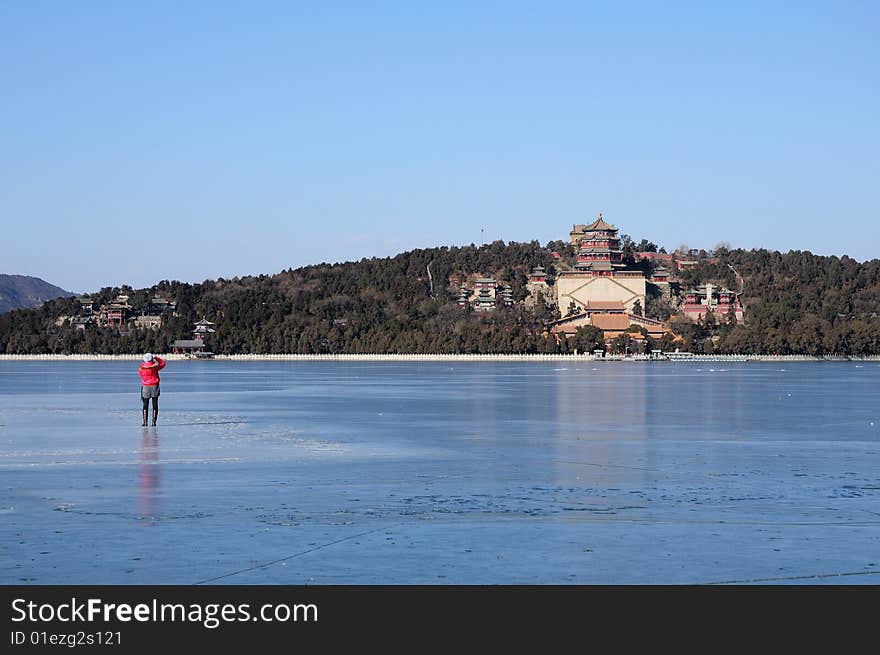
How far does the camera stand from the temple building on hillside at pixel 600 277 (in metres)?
154

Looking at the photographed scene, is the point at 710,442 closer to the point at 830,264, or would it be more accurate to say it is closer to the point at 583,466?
the point at 583,466

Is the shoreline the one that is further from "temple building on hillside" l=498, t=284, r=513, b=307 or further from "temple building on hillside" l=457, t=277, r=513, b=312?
"temple building on hillside" l=498, t=284, r=513, b=307

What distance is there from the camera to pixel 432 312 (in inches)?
6201

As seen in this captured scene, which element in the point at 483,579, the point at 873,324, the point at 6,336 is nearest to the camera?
the point at 483,579

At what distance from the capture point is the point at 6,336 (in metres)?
163

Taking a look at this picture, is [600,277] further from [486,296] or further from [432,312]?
[432,312]

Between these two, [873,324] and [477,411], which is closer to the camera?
[477,411]

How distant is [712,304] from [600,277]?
13.5 m

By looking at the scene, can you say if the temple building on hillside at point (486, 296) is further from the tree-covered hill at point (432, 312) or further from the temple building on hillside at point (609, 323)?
the temple building on hillside at point (609, 323)

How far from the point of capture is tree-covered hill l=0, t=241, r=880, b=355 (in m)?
134

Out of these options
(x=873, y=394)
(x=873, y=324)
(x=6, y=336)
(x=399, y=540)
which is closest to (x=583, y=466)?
(x=399, y=540)

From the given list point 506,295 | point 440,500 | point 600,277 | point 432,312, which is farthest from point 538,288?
point 440,500

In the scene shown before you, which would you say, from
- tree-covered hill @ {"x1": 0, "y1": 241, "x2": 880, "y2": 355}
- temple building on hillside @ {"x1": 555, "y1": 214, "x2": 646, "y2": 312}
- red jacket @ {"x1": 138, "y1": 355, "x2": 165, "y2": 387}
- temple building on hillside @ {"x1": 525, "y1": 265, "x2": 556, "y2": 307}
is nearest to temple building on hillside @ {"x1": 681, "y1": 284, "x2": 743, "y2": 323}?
tree-covered hill @ {"x1": 0, "y1": 241, "x2": 880, "y2": 355}
